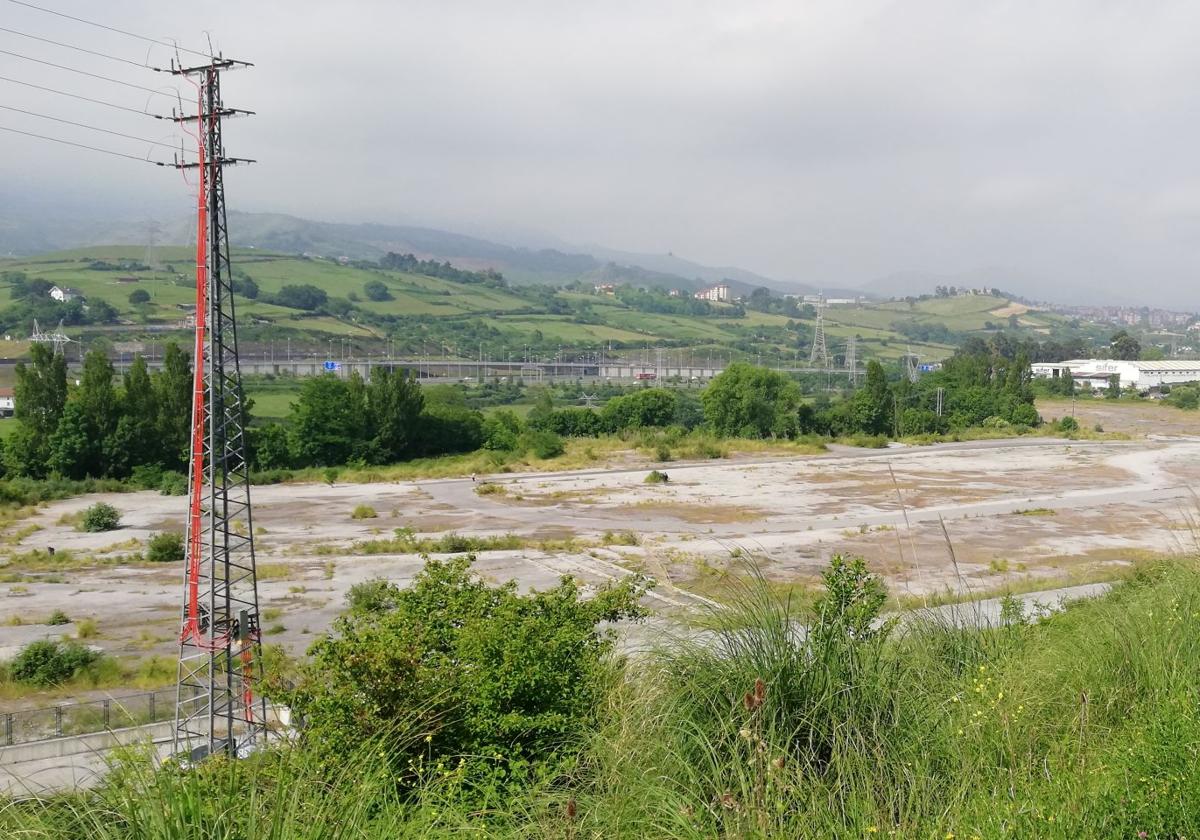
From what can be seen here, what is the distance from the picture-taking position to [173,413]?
5531cm

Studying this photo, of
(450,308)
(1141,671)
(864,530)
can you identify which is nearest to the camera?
(1141,671)

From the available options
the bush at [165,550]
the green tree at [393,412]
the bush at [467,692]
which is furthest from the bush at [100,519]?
the bush at [467,692]

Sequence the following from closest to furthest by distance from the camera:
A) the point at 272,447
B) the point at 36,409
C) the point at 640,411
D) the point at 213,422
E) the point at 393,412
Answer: the point at 213,422 < the point at 36,409 < the point at 272,447 < the point at 393,412 < the point at 640,411

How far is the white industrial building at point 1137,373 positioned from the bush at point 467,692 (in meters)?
132

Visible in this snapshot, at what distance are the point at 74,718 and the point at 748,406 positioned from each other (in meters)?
61.9

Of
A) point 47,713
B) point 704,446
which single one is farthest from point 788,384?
point 47,713

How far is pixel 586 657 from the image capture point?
328 inches

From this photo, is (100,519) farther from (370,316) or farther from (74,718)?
(370,316)

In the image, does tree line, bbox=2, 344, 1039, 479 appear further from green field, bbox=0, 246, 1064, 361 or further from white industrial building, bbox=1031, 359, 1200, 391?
green field, bbox=0, 246, 1064, 361

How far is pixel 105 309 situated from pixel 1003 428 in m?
102

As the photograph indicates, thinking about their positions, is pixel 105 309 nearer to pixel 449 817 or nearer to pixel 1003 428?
pixel 1003 428

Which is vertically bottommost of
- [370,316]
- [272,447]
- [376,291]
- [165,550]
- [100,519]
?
[100,519]

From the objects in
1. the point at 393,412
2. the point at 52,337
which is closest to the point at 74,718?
the point at 393,412

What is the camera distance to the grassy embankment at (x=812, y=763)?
3641mm
